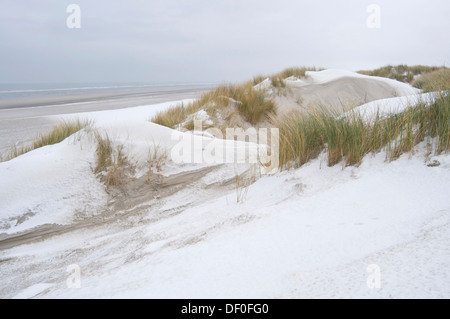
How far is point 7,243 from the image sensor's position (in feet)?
10.1

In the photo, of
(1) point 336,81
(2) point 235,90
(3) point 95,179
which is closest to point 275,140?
(3) point 95,179

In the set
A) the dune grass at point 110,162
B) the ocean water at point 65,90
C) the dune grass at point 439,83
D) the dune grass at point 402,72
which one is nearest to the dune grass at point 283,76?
the dune grass at point 439,83

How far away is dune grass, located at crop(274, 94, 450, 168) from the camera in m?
2.59

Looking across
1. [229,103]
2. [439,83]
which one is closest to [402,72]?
[229,103]

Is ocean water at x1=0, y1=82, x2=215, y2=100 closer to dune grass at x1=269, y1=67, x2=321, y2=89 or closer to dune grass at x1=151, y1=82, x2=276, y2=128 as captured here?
dune grass at x1=269, y1=67, x2=321, y2=89

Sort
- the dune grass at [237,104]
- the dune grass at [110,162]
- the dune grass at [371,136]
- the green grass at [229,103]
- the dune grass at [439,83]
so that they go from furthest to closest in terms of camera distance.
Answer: the dune grass at [237,104], the green grass at [229,103], the dune grass at [110,162], the dune grass at [439,83], the dune grass at [371,136]

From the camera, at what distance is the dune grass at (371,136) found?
2590mm

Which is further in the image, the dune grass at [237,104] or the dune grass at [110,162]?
the dune grass at [237,104]

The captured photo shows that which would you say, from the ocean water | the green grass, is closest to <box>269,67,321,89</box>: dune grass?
the green grass

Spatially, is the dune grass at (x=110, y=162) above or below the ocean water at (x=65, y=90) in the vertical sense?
below

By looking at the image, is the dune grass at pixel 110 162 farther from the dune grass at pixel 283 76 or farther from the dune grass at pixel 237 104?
the dune grass at pixel 283 76

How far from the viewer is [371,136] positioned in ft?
9.17
